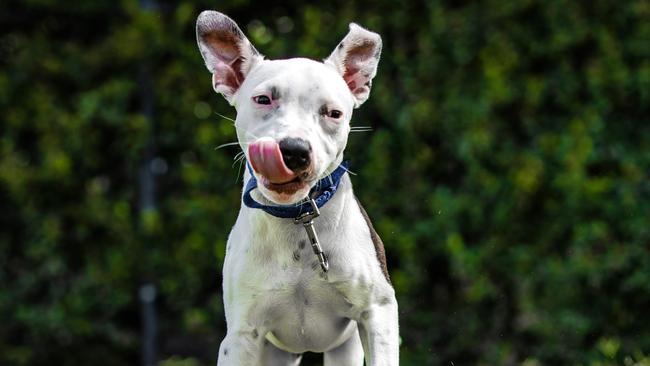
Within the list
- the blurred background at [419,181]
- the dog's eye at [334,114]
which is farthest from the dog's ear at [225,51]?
the blurred background at [419,181]

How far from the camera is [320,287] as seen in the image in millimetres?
3377

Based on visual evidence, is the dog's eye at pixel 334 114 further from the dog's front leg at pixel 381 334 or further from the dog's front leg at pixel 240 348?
the dog's front leg at pixel 240 348

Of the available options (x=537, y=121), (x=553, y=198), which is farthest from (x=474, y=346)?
(x=537, y=121)

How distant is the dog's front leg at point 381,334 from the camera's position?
3.31 m

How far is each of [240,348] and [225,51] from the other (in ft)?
3.24

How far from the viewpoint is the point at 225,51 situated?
3467mm

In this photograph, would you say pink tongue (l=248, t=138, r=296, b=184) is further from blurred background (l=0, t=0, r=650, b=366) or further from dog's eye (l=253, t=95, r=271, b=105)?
blurred background (l=0, t=0, r=650, b=366)

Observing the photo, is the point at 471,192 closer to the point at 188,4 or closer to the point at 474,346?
the point at 474,346

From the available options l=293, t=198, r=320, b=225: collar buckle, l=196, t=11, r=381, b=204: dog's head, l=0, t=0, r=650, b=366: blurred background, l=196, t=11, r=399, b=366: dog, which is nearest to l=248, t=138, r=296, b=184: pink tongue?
l=196, t=11, r=381, b=204: dog's head

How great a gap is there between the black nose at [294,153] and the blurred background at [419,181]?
2.68 meters

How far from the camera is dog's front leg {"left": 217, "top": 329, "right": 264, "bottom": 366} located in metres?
3.38

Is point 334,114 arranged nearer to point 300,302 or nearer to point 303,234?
point 303,234

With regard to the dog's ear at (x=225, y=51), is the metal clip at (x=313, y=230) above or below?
below

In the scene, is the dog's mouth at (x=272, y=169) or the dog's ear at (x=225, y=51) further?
the dog's ear at (x=225, y=51)
